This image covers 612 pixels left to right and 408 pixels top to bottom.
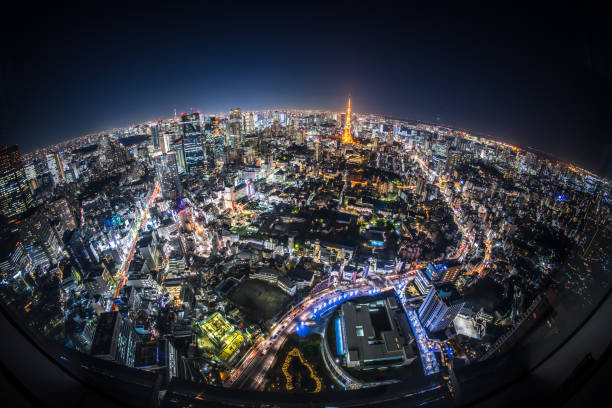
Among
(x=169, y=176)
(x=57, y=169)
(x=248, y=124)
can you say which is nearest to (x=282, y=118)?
(x=248, y=124)

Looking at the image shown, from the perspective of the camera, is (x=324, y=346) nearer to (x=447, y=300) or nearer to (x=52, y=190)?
(x=447, y=300)

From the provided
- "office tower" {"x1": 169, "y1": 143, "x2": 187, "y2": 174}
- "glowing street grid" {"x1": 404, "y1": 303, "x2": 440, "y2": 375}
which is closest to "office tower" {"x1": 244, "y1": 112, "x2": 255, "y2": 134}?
"office tower" {"x1": 169, "y1": 143, "x2": 187, "y2": 174}

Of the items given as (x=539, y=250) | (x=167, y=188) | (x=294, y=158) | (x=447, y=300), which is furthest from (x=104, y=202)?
(x=539, y=250)

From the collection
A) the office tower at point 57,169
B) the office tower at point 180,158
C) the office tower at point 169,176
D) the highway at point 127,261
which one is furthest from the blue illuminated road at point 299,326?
the office tower at point 180,158

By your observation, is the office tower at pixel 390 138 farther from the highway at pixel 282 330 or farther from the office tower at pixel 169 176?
the office tower at pixel 169 176

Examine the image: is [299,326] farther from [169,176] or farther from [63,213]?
[169,176]

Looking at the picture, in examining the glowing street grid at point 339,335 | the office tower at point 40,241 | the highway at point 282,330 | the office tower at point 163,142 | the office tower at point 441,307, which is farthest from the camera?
the office tower at point 163,142
